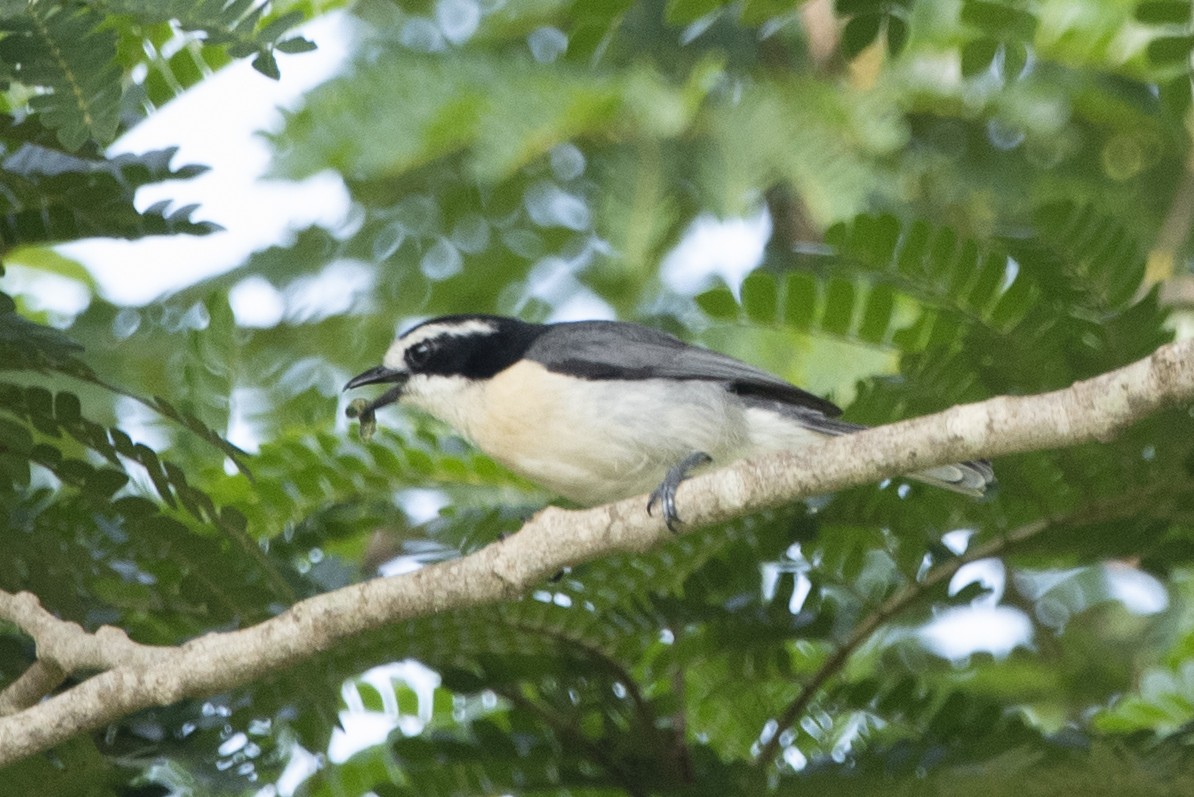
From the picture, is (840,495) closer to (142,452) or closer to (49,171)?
(142,452)

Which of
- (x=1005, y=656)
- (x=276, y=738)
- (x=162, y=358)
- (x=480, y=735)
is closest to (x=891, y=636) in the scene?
(x=1005, y=656)

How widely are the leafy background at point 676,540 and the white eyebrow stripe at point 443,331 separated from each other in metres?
0.35

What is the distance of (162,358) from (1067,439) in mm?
3334

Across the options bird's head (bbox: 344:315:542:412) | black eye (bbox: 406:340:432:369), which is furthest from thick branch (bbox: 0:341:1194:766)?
black eye (bbox: 406:340:432:369)

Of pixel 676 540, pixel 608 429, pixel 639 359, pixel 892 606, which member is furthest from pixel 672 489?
pixel 639 359

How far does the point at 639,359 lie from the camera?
4.52 m

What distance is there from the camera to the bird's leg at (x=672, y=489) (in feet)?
10.00

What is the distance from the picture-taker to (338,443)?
4.06m

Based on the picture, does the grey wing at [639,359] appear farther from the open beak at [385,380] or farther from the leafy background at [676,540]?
the open beak at [385,380]

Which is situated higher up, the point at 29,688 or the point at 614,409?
the point at 29,688

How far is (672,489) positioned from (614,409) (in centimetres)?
113

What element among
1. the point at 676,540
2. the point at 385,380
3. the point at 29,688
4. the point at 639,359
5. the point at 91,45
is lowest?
the point at 385,380

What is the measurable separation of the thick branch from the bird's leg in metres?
0.02

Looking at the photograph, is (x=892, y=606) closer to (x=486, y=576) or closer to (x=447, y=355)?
(x=486, y=576)
